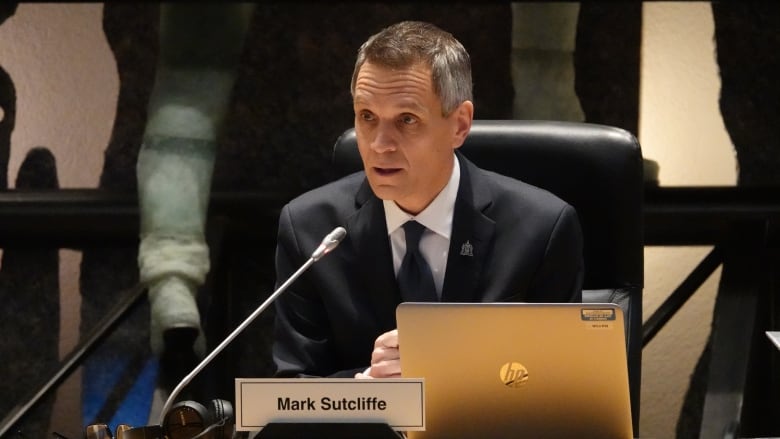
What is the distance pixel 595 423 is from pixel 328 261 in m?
0.78

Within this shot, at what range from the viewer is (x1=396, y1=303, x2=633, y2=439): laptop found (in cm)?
172

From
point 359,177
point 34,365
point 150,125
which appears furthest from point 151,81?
point 359,177

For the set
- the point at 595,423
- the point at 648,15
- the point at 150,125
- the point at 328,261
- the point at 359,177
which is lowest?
the point at 595,423

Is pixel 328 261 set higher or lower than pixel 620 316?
higher

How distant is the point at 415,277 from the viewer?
233 centimetres

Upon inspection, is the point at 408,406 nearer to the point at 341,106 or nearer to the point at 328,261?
the point at 328,261

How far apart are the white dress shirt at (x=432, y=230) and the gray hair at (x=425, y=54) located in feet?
0.58

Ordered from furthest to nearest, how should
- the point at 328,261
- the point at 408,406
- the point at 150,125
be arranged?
the point at 150,125, the point at 328,261, the point at 408,406

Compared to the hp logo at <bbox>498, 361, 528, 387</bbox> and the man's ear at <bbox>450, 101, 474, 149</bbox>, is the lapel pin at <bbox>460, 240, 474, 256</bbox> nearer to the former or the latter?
the man's ear at <bbox>450, 101, 474, 149</bbox>

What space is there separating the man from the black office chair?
0.33ft

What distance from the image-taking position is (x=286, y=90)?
376cm

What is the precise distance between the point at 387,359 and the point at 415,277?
328 millimetres

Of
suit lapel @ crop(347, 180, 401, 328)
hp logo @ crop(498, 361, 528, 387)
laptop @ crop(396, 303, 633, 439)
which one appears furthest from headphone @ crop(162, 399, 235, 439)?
suit lapel @ crop(347, 180, 401, 328)

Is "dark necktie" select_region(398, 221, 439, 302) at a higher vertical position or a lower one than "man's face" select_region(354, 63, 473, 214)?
lower
